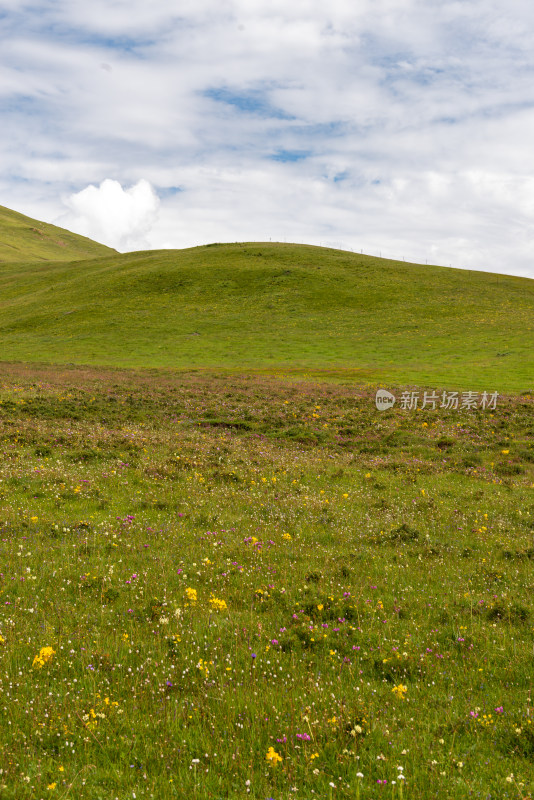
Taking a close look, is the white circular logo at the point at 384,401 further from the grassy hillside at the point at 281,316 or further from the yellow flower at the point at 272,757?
the yellow flower at the point at 272,757

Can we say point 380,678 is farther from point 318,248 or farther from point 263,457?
point 318,248

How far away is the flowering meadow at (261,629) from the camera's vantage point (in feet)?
15.4

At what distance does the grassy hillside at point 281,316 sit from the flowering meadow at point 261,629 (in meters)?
34.0

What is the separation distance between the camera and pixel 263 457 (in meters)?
18.8

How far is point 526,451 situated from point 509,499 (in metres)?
7.15

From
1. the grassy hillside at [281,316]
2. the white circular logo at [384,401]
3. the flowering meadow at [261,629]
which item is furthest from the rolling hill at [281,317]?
the flowering meadow at [261,629]

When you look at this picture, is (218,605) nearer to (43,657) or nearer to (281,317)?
(43,657)

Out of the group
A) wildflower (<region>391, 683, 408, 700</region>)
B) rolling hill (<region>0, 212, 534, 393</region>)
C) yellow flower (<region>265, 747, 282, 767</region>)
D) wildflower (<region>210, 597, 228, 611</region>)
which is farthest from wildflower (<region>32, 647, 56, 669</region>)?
rolling hill (<region>0, 212, 534, 393</region>)

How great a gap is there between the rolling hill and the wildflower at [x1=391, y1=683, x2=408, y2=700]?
39966 mm

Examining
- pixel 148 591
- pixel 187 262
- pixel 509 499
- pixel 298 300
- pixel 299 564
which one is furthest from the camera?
pixel 187 262

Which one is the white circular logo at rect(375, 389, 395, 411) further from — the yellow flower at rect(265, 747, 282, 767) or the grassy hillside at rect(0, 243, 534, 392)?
the yellow flower at rect(265, 747, 282, 767)

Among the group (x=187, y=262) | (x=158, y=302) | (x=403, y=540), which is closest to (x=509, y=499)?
(x=403, y=540)

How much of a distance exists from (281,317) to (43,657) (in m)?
80.8

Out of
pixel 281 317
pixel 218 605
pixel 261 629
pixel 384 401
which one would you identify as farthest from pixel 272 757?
pixel 281 317
